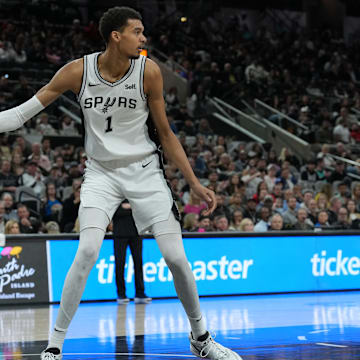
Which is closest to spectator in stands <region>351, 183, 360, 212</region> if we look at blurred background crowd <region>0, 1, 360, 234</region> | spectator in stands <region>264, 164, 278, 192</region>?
blurred background crowd <region>0, 1, 360, 234</region>

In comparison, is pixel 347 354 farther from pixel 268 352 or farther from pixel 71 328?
pixel 71 328

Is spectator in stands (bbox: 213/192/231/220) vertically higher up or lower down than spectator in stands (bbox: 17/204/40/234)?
higher up

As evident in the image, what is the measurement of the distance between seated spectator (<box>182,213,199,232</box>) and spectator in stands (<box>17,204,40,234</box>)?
251 centimetres

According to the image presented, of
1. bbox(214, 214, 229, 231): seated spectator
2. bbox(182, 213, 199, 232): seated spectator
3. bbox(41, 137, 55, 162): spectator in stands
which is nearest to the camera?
bbox(214, 214, 229, 231): seated spectator

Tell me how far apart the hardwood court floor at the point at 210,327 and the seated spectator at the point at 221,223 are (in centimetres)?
149

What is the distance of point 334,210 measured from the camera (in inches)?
648

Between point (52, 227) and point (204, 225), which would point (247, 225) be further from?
point (52, 227)

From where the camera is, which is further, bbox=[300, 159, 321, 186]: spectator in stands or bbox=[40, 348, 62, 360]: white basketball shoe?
bbox=[300, 159, 321, 186]: spectator in stands

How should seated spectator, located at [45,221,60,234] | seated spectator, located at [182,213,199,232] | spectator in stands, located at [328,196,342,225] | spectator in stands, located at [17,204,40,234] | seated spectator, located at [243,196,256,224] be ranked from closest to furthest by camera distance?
spectator in stands, located at [17,204,40,234], seated spectator, located at [45,221,60,234], seated spectator, located at [182,213,199,232], seated spectator, located at [243,196,256,224], spectator in stands, located at [328,196,342,225]

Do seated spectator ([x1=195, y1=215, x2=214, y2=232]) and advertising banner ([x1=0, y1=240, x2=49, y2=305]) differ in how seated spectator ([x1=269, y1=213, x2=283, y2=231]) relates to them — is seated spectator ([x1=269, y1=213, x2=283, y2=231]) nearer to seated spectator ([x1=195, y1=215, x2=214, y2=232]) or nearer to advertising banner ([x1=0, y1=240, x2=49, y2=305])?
seated spectator ([x1=195, y1=215, x2=214, y2=232])

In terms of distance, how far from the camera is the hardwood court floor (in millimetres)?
6715

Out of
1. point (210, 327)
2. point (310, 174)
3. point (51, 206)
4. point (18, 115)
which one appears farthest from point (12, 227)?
point (310, 174)

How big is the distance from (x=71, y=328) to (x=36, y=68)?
13.5 meters

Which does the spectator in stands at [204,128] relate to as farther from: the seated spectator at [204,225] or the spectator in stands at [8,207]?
the spectator in stands at [8,207]
